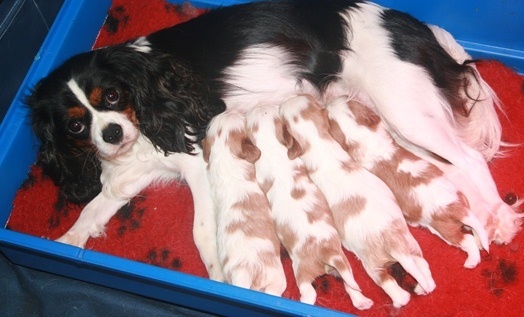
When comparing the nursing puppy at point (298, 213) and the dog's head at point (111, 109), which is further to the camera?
the dog's head at point (111, 109)

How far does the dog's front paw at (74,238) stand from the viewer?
2.88 m

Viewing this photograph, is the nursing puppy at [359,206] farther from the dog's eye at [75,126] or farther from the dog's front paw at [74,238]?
the dog's front paw at [74,238]

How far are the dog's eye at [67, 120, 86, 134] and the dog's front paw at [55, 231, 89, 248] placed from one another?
0.57 metres

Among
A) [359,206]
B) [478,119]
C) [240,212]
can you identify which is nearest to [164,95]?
[240,212]

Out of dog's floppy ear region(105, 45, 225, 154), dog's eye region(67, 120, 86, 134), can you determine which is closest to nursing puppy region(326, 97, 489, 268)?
dog's floppy ear region(105, 45, 225, 154)

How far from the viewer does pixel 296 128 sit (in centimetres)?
259

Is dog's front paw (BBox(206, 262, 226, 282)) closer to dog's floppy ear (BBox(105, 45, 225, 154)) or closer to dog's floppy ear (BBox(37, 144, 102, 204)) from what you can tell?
dog's floppy ear (BBox(105, 45, 225, 154))

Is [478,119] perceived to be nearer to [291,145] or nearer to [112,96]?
[291,145]

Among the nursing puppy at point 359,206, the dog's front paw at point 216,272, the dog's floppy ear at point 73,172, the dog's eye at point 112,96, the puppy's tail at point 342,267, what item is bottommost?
the dog's front paw at point 216,272

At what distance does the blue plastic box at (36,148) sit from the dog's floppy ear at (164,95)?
68cm

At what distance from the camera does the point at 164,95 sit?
2791 millimetres

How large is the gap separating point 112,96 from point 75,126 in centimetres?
21

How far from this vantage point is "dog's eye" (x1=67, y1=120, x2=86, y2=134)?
2602 millimetres

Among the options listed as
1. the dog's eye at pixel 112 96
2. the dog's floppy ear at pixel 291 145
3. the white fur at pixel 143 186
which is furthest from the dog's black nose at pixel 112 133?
the dog's floppy ear at pixel 291 145
